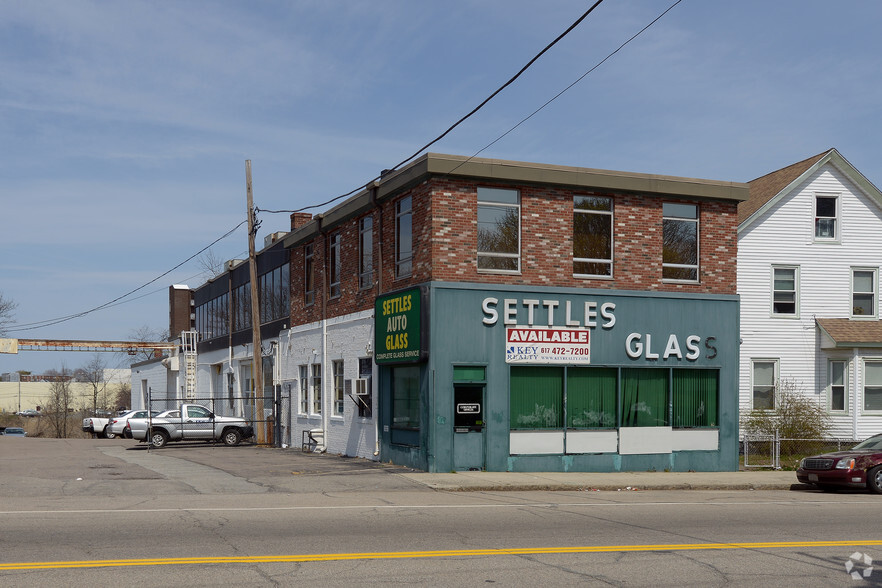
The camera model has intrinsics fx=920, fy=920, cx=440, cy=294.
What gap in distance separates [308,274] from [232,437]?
721 cm

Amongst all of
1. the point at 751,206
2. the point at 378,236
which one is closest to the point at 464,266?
the point at 378,236

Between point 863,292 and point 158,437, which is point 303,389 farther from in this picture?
point 863,292

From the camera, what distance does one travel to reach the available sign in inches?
877

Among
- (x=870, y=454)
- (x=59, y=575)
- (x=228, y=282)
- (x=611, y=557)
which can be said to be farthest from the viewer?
(x=228, y=282)

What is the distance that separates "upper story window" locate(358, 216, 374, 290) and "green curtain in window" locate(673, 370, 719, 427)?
8731mm

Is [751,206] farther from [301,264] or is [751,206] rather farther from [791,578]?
[791,578]

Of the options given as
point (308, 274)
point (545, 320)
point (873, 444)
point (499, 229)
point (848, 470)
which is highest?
point (499, 229)

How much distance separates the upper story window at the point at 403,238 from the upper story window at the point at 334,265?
447 cm

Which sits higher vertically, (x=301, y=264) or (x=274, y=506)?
(x=301, y=264)

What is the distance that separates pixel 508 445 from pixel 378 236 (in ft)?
22.1

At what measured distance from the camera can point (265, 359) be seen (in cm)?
3753

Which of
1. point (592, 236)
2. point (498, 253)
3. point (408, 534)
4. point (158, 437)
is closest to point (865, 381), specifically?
point (592, 236)

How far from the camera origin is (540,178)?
73.9 ft

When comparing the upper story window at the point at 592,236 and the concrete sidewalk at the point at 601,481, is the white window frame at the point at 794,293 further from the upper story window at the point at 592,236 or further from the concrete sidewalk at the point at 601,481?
the upper story window at the point at 592,236
